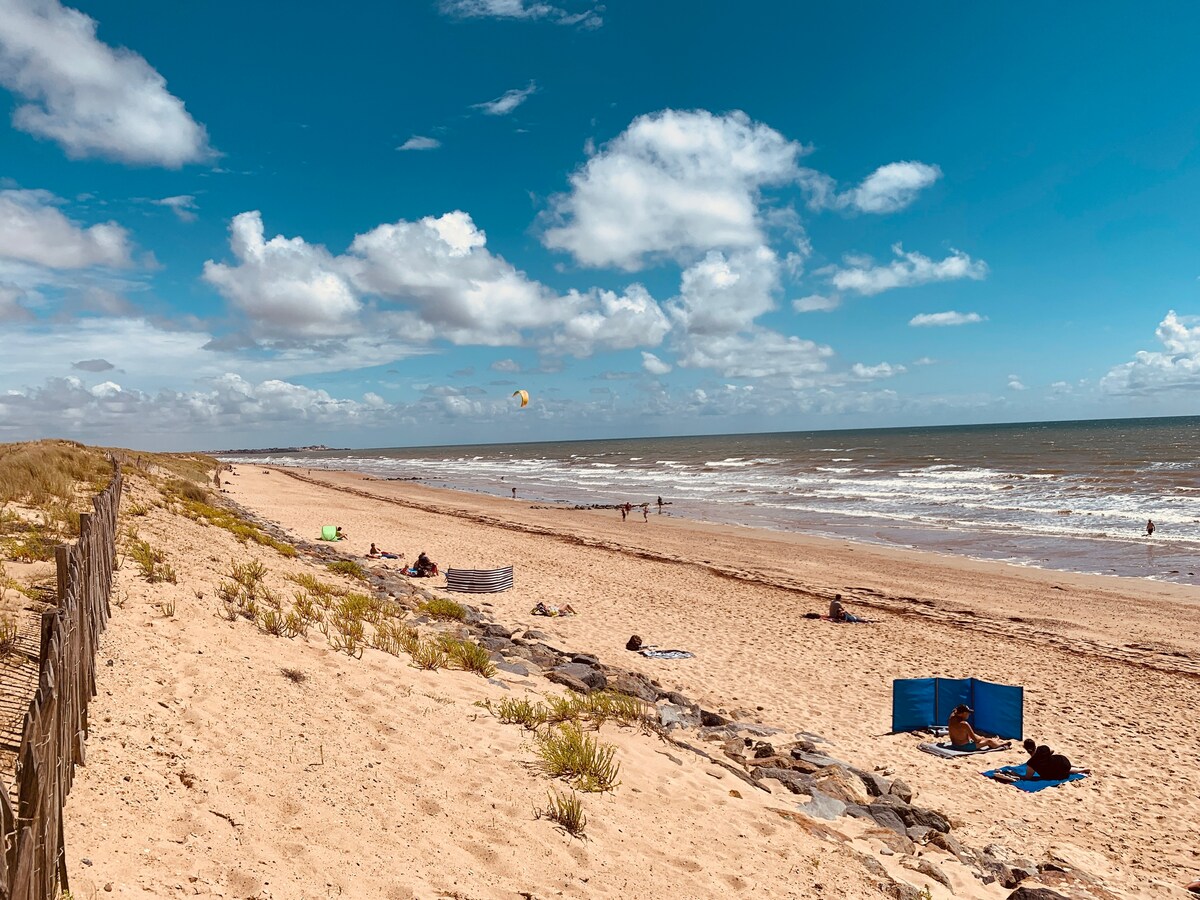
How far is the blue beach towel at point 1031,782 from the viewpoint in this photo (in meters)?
7.86

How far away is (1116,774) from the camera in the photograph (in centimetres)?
834

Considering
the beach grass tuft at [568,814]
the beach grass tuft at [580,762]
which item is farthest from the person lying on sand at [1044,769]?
the beach grass tuft at [568,814]

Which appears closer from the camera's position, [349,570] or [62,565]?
[62,565]

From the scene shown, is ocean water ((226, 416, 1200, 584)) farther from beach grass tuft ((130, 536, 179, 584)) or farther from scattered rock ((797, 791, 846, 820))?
beach grass tuft ((130, 536, 179, 584))

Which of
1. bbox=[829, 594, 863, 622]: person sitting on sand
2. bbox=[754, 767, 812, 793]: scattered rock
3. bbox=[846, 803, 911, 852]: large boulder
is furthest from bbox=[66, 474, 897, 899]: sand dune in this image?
bbox=[829, 594, 863, 622]: person sitting on sand

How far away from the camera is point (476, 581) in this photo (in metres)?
16.1

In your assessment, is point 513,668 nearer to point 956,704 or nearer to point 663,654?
point 663,654

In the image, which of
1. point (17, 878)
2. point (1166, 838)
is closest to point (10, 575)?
point (17, 878)

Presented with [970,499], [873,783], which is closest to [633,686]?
[873,783]

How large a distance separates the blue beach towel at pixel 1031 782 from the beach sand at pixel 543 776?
0.10 metres

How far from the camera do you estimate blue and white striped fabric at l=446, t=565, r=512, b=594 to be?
16031 mm

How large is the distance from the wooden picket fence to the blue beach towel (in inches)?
346

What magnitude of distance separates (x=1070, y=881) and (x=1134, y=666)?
863 cm

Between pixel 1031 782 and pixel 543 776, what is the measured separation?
5.91 m
